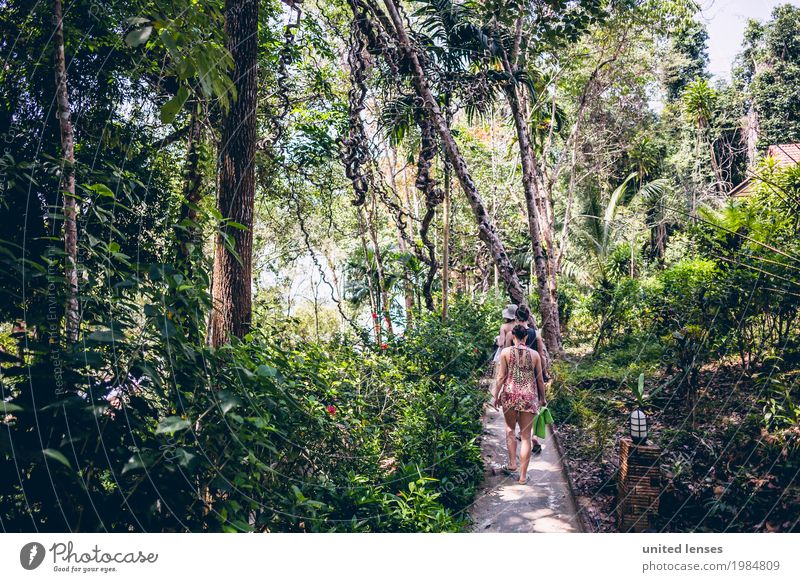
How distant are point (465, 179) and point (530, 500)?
234cm

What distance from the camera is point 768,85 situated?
2531mm

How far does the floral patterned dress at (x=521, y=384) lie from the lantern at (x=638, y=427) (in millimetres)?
907

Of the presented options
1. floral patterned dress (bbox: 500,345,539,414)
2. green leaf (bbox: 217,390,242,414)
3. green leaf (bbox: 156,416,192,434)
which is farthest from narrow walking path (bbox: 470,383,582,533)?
green leaf (bbox: 156,416,192,434)

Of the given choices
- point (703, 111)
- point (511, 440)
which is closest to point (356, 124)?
point (703, 111)

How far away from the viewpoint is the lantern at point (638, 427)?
8.45 feet

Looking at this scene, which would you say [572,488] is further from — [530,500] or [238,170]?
[238,170]

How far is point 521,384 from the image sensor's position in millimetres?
3475

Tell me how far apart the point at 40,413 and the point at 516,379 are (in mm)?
2862

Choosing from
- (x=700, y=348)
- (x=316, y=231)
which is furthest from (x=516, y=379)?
(x=316, y=231)

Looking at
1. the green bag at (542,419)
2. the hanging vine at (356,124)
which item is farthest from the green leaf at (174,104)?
the green bag at (542,419)

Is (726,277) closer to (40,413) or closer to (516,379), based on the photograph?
(516,379)
